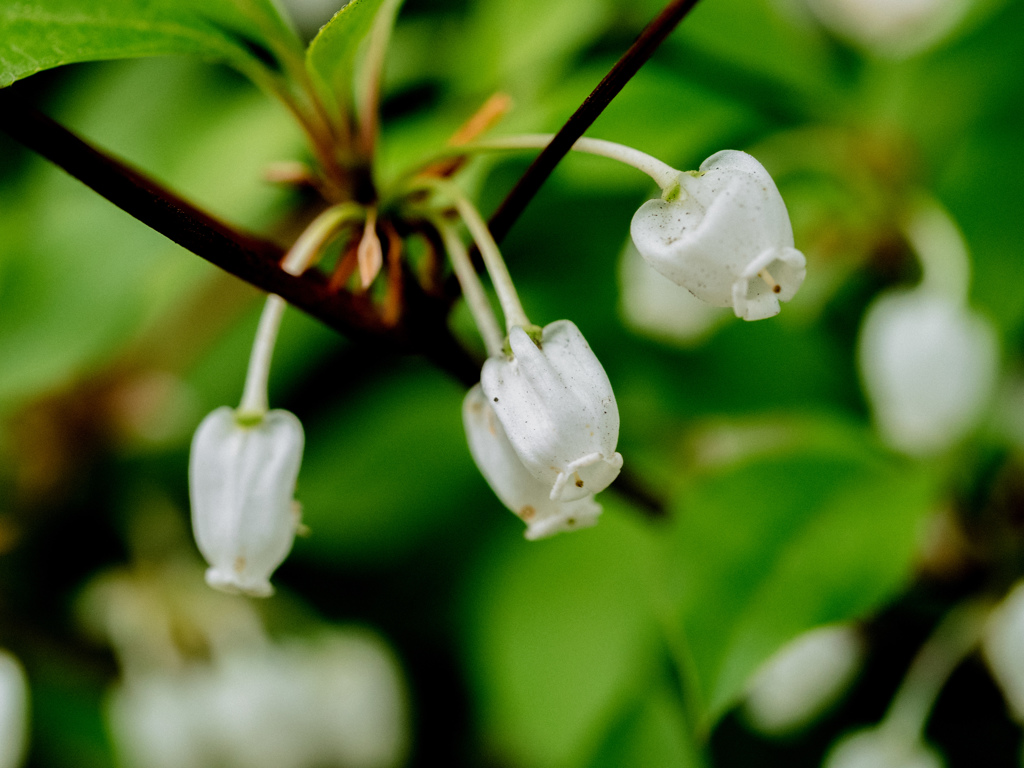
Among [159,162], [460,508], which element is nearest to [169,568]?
[460,508]

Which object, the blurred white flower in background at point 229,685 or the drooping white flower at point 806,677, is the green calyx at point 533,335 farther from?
the blurred white flower in background at point 229,685

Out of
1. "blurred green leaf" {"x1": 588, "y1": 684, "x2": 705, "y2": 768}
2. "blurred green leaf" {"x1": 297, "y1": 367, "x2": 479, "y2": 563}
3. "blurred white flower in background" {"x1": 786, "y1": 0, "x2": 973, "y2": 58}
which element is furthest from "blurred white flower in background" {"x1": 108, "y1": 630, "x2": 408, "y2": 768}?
"blurred white flower in background" {"x1": 786, "y1": 0, "x2": 973, "y2": 58}

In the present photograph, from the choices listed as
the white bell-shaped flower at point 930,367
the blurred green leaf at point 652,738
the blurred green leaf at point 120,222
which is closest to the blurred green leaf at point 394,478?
the blurred green leaf at point 120,222

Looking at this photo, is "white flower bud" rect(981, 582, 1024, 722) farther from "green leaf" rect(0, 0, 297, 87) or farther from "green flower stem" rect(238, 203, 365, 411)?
"green leaf" rect(0, 0, 297, 87)

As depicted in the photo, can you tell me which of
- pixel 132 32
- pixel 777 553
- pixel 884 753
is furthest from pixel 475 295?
pixel 884 753

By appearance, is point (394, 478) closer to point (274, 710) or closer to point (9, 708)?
point (274, 710)
